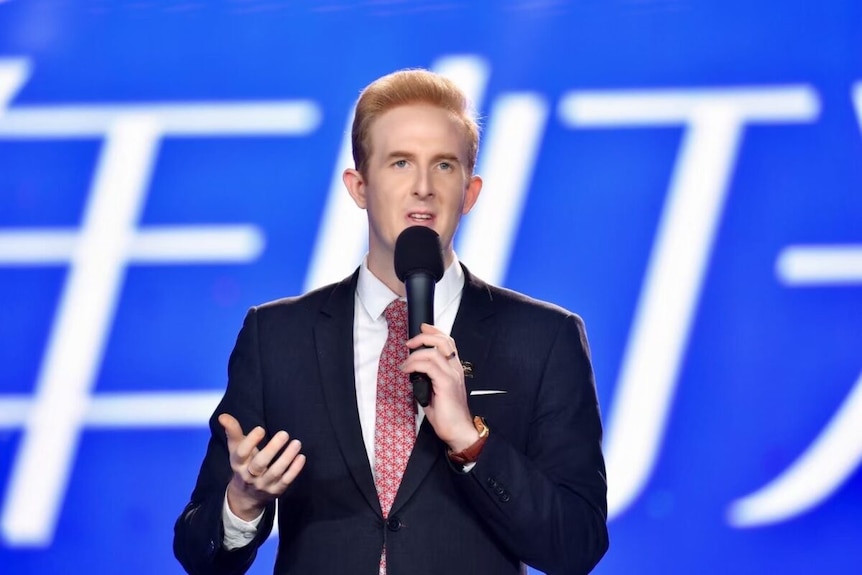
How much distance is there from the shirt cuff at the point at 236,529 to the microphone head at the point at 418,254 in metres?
0.53

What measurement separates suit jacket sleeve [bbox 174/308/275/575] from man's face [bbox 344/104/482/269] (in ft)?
1.11

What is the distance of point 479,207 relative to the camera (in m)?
3.71

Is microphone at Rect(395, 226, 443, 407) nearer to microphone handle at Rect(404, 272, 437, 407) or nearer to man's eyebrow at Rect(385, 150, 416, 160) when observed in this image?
microphone handle at Rect(404, 272, 437, 407)

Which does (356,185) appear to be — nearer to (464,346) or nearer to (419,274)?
(464,346)

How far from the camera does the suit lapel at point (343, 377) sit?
6.93 feet

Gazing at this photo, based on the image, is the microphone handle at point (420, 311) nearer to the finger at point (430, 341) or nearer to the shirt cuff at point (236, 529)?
the finger at point (430, 341)

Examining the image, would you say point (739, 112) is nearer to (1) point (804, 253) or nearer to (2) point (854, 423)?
(1) point (804, 253)

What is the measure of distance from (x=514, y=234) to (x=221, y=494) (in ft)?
5.91

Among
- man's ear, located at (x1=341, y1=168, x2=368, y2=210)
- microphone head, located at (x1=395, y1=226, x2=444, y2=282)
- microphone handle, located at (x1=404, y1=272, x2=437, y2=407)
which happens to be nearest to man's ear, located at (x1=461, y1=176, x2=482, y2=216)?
man's ear, located at (x1=341, y1=168, x2=368, y2=210)

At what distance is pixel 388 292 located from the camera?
7.68 ft

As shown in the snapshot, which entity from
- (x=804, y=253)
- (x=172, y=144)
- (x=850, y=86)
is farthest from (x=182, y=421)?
(x=850, y=86)

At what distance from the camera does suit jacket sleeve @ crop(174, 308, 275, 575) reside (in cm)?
211

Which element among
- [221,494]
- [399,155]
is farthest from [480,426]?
[399,155]

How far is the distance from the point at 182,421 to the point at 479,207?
1.17 m
